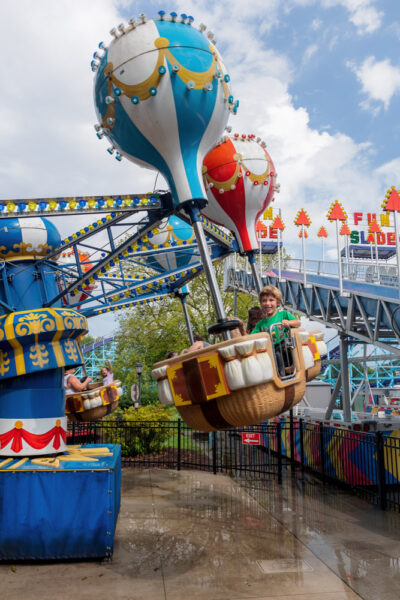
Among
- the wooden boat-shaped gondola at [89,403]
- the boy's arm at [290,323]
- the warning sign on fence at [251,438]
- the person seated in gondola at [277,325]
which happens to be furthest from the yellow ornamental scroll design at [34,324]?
the warning sign on fence at [251,438]

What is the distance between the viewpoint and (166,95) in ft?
16.6

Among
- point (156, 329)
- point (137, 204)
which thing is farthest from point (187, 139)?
point (156, 329)

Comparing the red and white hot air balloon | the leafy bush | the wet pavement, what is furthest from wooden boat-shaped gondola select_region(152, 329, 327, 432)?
the leafy bush

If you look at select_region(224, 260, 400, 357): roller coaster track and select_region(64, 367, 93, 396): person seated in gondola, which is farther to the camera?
select_region(224, 260, 400, 357): roller coaster track

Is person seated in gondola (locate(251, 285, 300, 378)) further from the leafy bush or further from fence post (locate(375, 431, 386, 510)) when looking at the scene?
the leafy bush

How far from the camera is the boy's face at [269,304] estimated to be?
452cm

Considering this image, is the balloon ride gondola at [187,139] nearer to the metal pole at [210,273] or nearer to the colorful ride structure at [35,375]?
the metal pole at [210,273]

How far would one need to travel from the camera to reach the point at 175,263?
38.5ft

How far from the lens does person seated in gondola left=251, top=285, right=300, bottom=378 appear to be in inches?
159

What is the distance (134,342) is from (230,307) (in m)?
6.41

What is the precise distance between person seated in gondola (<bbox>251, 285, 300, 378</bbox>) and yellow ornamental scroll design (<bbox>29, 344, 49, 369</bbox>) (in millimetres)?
2809

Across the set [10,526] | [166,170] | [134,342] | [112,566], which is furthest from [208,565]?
[134,342]

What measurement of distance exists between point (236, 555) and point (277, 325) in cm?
306

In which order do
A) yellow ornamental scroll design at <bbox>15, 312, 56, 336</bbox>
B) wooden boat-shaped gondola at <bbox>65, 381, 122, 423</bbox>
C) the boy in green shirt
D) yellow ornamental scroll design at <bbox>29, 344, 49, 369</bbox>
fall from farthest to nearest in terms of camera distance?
1. wooden boat-shaped gondola at <bbox>65, 381, 122, 423</bbox>
2. yellow ornamental scroll design at <bbox>29, 344, 49, 369</bbox>
3. yellow ornamental scroll design at <bbox>15, 312, 56, 336</bbox>
4. the boy in green shirt
